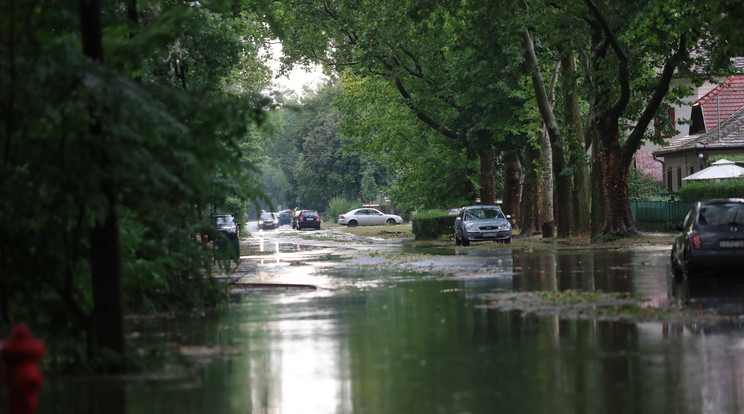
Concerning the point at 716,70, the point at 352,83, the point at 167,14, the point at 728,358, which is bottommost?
the point at 728,358

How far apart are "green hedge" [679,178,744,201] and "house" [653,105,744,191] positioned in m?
7.43

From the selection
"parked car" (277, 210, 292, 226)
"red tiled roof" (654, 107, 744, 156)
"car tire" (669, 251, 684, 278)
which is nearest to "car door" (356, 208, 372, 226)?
"parked car" (277, 210, 292, 226)

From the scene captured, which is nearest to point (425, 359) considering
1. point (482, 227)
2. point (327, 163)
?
point (482, 227)

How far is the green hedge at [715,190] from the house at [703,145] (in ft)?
24.4

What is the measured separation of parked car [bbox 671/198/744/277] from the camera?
19938 millimetres

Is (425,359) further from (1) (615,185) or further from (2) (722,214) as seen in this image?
(1) (615,185)

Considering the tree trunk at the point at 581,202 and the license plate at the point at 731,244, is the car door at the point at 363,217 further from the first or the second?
the license plate at the point at 731,244

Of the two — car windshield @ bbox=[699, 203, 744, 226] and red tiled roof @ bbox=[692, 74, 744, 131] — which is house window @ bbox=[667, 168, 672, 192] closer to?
red tiled roof @ bbox=[692, 74, 744, 131]

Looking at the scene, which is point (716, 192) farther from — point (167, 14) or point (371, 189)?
point (371, 189)

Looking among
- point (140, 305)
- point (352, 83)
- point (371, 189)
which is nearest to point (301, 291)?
point (140, 305)

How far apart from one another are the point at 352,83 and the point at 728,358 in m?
52.2

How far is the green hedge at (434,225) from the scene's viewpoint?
50781mm

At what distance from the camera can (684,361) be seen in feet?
33.0

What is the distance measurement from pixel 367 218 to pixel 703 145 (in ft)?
139
